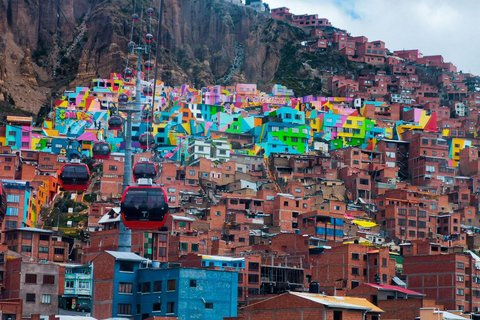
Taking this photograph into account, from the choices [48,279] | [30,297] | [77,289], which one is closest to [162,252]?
[77,289]

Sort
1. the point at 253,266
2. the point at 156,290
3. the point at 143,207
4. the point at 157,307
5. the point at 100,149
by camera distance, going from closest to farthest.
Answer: the point at 143,207 → the point at 157,307 → the point at 156,290 → the point at 100,149 → the point at 253,266

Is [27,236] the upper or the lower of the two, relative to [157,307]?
upper

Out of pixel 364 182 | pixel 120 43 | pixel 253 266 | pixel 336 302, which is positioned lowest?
pixel 336 302

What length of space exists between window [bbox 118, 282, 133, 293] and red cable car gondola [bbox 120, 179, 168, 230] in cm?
1269

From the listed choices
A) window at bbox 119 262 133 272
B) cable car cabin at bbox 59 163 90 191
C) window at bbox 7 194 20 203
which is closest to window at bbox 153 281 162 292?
window at bbox 119 262 133 272

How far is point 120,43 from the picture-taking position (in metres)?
157

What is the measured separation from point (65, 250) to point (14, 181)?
1519 cm

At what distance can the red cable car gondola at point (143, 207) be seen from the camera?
1799 inches

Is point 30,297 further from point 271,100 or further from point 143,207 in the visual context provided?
point 271,100

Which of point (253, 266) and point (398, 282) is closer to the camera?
point (253, 266)

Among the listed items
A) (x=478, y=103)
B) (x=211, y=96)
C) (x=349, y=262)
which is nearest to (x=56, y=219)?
(x=349, y=262)

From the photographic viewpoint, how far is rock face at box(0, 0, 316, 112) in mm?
154375

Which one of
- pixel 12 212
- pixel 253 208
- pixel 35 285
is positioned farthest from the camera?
pixel 253 208

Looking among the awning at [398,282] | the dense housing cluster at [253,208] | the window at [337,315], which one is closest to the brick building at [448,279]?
the dense housing cluster at [253,208]
